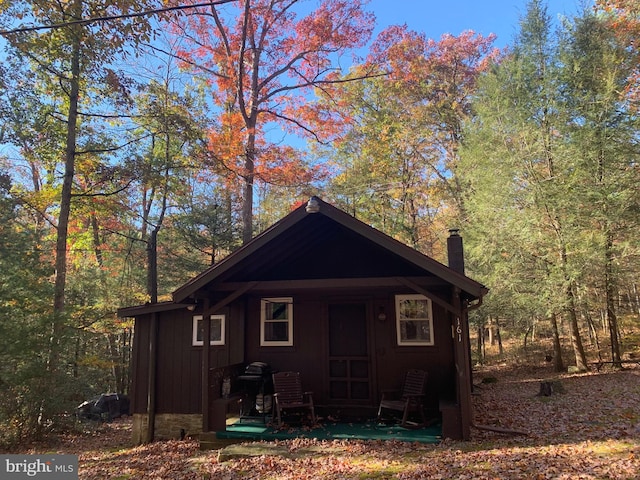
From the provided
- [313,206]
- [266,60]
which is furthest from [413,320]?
[266,60]

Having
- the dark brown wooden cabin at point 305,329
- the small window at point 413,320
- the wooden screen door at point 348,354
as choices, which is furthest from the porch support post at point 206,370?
the small window at point 413,320

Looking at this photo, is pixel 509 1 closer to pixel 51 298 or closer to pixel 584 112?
pixel 584 112

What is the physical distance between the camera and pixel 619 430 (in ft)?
20.4

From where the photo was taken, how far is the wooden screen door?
321 inches

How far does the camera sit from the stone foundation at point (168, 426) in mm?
8672

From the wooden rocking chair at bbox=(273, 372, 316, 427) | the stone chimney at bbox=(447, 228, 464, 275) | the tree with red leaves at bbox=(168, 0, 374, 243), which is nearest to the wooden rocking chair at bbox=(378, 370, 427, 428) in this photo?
the wooden rocking chair at bbox=(273, 372, 316, 427)

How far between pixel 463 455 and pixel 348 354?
3.30m

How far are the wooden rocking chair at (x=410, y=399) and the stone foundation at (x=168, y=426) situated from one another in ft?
12.8

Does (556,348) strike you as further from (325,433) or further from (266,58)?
(266,58)

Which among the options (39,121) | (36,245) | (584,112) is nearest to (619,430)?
(584,112)

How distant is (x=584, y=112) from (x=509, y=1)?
5544 millimetres

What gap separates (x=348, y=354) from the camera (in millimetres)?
8336

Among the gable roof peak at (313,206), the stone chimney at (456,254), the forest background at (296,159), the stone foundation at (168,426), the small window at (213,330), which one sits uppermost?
the forest background at (296,159)

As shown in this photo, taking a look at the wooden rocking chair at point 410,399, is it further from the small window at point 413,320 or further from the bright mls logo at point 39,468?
the bright mls logo at point 39,468
